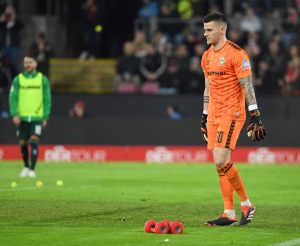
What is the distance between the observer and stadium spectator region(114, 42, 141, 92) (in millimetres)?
26531

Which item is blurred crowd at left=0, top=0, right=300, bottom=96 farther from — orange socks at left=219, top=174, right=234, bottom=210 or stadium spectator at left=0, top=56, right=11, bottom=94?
orange socks at left=219, top=174, right=234, bottom=210

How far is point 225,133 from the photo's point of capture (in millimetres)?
11180

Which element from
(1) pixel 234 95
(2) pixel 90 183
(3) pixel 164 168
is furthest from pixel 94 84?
(1) pixel 234 95

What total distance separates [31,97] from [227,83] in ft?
28.9

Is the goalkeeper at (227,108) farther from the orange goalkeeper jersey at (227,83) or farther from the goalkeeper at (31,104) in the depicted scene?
the goalkeeper at (31,104)

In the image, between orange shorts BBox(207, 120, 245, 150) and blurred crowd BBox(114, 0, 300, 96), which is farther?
blurred crowd BBox(114, 0, 300, 96)

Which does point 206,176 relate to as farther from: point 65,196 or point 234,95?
point 234,95

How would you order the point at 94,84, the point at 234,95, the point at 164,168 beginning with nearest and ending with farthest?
the point at 234,95 → the point at 164,168 → the point at 94,84

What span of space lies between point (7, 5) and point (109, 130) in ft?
17.0

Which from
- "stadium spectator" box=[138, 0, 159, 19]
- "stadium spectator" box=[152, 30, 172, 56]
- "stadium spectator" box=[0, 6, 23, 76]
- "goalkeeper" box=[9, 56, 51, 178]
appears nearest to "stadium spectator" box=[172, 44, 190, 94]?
"stadium spectator" box=[152, 30, 172, 56]

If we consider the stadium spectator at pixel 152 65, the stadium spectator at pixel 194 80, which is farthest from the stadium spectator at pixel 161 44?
the stadium spectator at pixel 194 80

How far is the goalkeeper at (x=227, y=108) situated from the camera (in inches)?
438

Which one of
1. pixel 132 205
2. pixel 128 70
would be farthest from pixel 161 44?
pixel 132 205

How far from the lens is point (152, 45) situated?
2683cm
